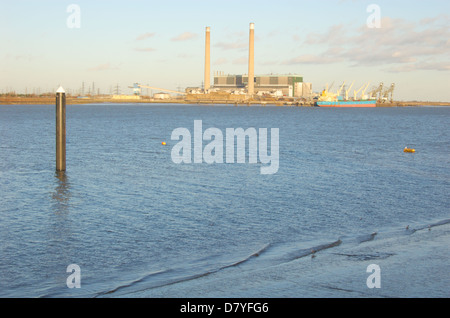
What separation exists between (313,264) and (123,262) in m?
4.74

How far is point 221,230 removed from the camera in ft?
58.4

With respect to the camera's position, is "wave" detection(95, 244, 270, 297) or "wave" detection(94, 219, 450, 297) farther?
"wave" detection(94, 219, 450, 297)

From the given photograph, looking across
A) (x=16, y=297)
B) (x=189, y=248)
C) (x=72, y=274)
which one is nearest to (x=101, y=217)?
(x=189, y=248)

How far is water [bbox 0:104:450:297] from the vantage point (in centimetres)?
1245

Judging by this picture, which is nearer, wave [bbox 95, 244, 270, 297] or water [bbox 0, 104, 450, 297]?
wave [bbox 95, 244, 270, 297]

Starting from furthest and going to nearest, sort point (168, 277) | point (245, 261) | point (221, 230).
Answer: point (221, 230)
point (245, 261)
point (168, 277)

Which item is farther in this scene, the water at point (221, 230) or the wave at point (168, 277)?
the water at point (221, 230)

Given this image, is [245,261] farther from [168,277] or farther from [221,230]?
[221,230]

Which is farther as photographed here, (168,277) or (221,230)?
(221,230)

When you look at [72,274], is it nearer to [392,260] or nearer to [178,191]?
[392,260]

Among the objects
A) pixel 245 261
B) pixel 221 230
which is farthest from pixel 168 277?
pixel 221 230

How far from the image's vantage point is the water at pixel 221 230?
12445 mm

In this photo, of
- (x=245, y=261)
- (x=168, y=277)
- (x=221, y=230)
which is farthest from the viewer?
(x=221, y=230)
